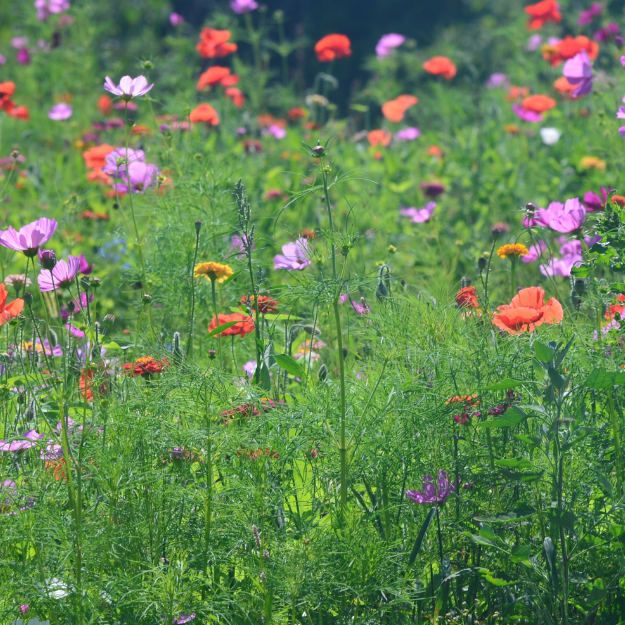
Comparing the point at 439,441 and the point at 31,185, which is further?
the point at 31,185

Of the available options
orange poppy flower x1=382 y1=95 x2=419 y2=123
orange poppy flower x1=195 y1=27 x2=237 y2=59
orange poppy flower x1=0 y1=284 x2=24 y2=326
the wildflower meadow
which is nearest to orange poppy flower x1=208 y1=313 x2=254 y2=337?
A: the wildflower meadow

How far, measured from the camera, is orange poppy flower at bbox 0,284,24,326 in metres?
1.53

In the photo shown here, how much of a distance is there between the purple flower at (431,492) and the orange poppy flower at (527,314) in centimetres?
31

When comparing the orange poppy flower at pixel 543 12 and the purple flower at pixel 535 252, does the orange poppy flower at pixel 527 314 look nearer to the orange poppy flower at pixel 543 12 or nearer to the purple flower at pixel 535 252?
the purple flower at pixel 535 252

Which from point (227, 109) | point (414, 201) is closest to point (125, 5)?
point (227, 109)

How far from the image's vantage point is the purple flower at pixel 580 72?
2230 millimetres

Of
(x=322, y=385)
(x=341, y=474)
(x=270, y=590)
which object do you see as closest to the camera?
(x=270, y=590)

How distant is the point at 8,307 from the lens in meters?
1.57

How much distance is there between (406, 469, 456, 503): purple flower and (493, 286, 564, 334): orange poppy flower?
0.31 metres

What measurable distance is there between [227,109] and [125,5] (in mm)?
4791

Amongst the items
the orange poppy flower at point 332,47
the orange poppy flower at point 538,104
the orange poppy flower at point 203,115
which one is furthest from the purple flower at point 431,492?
the orange poppy flower at point 332,47

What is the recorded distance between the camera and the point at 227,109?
4840mm

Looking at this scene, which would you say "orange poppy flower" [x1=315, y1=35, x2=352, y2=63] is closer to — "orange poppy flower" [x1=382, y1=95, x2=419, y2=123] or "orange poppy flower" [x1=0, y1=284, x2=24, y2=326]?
"orange poppy flower" [x1=382, y1=95, x2=419, y2=123]

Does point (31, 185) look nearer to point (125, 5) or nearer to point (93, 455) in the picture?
point (93, 455)
